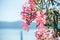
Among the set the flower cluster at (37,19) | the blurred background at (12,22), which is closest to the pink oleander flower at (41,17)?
the flower cluster at (37,19)

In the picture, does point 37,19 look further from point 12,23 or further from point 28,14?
point 12,23

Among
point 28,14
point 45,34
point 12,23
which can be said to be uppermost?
point 28,14

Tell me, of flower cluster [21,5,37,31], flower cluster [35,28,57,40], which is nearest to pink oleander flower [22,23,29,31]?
flower cluster [21,5,37,31]

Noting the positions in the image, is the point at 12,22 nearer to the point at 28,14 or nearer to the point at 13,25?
the point at 13,25

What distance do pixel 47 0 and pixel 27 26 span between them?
41cm

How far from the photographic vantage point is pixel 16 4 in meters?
1.70

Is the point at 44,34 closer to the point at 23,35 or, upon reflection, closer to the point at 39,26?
the point at 39,26

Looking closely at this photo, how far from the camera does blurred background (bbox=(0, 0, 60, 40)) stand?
1.67 metres

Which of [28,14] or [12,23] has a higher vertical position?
[28,14]

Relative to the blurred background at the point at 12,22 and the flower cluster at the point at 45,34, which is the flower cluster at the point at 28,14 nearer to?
the blurred background at the point at 12,22

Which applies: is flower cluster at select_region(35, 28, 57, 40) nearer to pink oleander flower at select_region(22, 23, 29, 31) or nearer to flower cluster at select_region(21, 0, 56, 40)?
flower cluster at select_region(21, 0, 56, 40)

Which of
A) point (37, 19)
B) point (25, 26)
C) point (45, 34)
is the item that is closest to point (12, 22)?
point (25, 26)

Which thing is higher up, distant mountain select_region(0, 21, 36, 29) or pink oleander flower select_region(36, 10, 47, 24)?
pink oleander flower select_region(36, 10, 47, 24)

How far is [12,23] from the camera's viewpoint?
1696 mm
